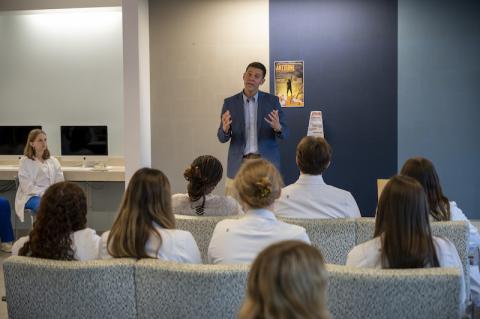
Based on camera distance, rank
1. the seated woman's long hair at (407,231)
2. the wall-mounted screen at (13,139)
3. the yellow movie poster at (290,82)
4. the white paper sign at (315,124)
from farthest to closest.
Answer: the wall-mounted screen at (13,139) → the yellow movie poster at (290,82) → the white paper sign at (315,124) → the seated woman's long hair at (407,231)

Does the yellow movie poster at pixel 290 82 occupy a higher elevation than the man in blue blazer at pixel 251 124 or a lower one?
higher

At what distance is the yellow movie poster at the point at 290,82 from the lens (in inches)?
252

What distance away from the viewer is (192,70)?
6605 millimetres

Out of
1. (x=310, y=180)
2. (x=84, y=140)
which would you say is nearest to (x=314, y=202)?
(x=310, y=180)

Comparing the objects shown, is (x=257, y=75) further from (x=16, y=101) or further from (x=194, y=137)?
(x=16, y=101)

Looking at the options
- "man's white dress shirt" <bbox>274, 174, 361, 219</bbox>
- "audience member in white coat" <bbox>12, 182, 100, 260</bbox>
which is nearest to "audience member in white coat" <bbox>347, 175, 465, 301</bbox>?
"man's white dress shirt" <bbox>274, 174, 361, 219</bbox>

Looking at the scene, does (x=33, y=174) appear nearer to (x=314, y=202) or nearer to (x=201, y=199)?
(x=201, y=199)

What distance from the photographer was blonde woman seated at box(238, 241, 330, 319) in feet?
4.07

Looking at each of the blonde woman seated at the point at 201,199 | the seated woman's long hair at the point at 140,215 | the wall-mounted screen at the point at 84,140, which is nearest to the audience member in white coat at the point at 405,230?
the seated woman's long hair at the point at 140,215

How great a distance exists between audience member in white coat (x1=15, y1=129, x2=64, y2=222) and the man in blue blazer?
2143mm

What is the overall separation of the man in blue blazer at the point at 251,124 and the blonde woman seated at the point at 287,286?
3.63 m

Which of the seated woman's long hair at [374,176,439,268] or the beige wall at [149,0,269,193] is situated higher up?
the beige wall at [149,0,269,193]

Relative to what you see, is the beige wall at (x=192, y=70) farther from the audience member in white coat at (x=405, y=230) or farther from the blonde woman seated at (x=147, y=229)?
the audience member in white coat at (x=405, y=230)

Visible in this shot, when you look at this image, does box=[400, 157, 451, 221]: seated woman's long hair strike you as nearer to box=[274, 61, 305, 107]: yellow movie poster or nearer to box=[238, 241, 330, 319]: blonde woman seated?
box=[238, 241, 330, 319]: blonde woman seated
